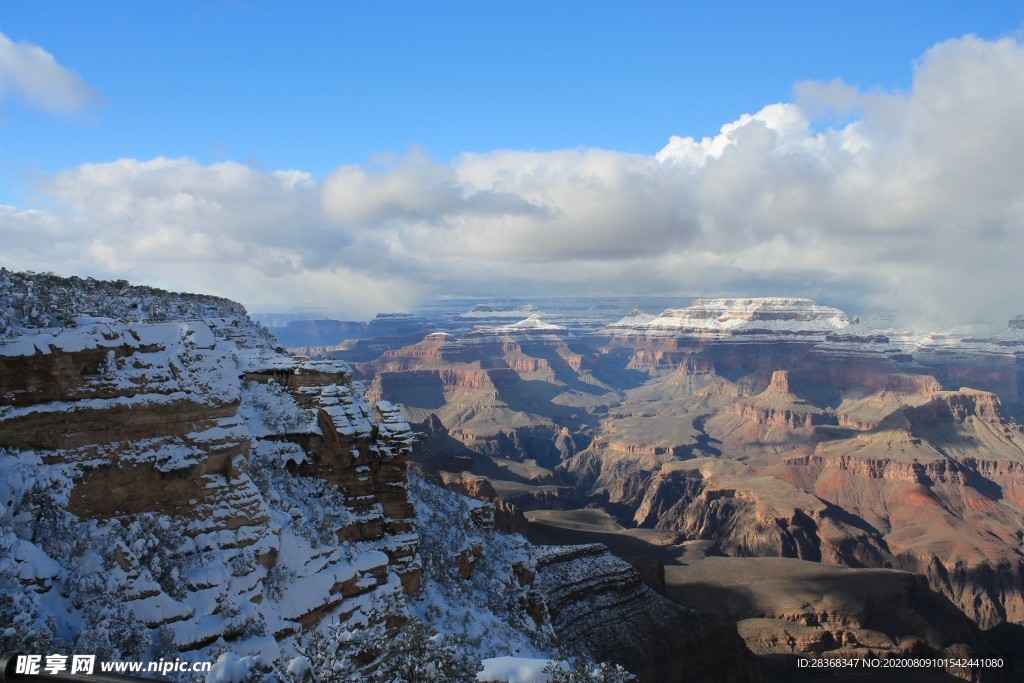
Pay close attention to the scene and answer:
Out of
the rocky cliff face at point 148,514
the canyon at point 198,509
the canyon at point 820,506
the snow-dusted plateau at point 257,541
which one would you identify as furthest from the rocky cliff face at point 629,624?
the rocky cliff face at point 148,514

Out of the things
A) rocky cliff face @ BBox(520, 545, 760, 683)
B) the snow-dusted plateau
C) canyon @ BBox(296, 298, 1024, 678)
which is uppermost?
the snow-dusted plateau

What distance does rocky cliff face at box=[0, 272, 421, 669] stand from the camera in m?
14.0

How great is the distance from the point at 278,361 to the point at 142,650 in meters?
Answer: 15.2

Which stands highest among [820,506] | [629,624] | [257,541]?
[257,541]

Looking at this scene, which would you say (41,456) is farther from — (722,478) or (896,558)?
(722,478)

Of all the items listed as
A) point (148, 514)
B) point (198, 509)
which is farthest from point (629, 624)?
point (148, 514)

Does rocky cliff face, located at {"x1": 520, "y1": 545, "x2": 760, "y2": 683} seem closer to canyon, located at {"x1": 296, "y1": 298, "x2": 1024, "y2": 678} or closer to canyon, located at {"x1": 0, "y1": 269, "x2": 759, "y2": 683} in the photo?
canyon, located at {"x1": 296, "y1": 298, "x2": 1024, "y2": 678}

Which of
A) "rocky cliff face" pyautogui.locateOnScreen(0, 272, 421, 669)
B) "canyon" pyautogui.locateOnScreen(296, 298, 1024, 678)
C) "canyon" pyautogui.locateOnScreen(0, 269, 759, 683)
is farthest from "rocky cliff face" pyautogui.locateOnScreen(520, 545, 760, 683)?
"rocky cliff face" pyautogui.locateOnScreen(0, 272, 421, 669)

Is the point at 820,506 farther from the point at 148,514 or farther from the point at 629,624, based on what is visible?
the point at 148,514

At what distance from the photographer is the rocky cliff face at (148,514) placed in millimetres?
13953

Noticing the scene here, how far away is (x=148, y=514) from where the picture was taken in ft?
53.0

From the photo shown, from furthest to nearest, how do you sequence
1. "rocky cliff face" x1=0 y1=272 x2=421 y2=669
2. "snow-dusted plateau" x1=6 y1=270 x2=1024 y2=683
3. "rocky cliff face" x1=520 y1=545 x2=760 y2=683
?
"rocky cliff face" x1=520 y1=545 x2=760 y2=683 < "rocky cliff face" x1=0 y1=272 x2=421 y2=669 < "snow-dusted plateau" x1=6 y1=270 x2=1024 y2=683

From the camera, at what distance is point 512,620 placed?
30703 mm

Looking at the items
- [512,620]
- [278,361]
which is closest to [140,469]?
[278,361]
